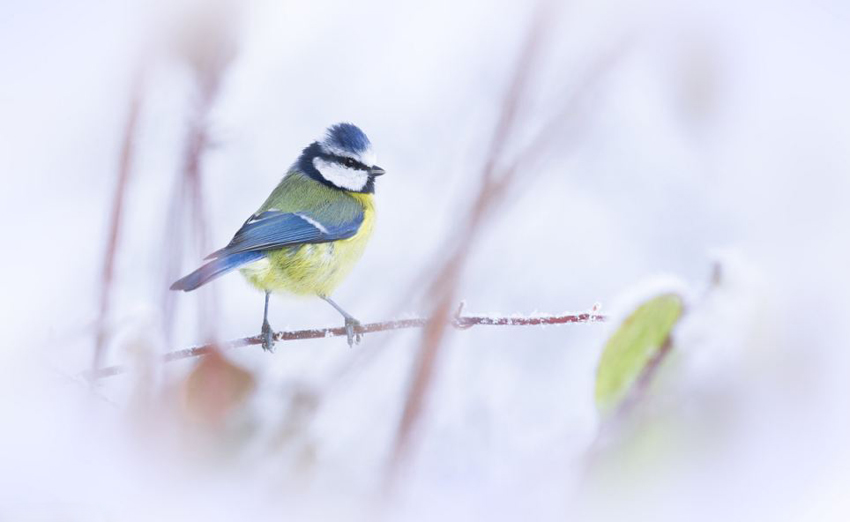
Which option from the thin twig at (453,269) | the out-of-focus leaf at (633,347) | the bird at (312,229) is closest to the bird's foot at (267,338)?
the bird at (312,229)

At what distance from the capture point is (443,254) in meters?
0.50

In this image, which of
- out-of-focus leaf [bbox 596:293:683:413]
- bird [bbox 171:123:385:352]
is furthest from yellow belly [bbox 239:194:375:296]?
out-of-focus leaf [bbox 596:293:683:413]

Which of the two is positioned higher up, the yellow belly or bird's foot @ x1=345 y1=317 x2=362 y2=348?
the yellow belly

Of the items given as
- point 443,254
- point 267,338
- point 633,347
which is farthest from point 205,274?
point 633,347

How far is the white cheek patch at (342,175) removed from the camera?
607 mm

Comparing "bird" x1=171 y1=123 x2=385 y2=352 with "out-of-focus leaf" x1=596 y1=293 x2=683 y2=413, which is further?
"bird" x1=171 y1=123 x2=385 y2=352

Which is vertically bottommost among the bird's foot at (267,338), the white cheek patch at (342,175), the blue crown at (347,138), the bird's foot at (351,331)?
the bird's foot at (267,338)

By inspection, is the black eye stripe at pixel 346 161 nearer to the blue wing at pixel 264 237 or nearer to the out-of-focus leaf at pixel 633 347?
the blue wing at pixel 264 237

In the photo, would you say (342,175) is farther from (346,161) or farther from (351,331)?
(351,331)

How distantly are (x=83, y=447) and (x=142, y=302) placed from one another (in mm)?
109

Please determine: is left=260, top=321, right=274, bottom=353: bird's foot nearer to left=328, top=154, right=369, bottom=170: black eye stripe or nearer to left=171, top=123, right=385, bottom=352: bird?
left=171, top=123, right=385, bottom=352: bird

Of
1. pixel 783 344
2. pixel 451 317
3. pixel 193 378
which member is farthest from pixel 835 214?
pixel 193 378

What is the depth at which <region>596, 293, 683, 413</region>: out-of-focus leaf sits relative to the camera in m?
0.42

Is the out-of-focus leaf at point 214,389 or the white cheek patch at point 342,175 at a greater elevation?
the white cheek patch at point 342,175
